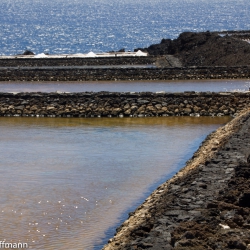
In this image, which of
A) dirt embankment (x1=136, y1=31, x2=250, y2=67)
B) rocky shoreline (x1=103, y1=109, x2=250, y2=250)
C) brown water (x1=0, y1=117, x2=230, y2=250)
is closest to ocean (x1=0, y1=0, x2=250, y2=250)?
brown water (x1=0, y1=117, x2=230, y2=250)

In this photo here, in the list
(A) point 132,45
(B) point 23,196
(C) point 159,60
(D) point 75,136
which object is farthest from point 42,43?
(B) point 23,196

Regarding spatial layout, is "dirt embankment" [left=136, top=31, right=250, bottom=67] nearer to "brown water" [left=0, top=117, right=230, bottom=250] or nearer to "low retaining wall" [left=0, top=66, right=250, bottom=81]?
"low retaining wall" [left=0, top=66, right=250, bottom=81]

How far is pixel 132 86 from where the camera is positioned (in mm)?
36750

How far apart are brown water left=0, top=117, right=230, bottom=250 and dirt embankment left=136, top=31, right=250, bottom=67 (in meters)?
19.1

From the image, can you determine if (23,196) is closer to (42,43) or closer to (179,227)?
(179,227)

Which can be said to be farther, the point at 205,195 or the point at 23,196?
the point at 23,196

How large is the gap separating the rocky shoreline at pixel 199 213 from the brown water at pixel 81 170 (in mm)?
985

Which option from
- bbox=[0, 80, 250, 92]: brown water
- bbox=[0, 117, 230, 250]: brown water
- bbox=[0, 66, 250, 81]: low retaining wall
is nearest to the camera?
bbox=[0, 117, 230, 250]: brown water

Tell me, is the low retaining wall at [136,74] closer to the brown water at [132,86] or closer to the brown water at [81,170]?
the brown water at [132,86]

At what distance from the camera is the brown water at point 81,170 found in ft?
46.3

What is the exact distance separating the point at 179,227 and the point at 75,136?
13924mm

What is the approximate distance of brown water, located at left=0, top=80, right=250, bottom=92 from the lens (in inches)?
A: 1378

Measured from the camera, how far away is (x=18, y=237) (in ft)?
44.5

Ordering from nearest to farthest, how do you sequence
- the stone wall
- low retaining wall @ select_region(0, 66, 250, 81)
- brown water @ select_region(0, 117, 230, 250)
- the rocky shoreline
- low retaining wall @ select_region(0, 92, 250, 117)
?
the rocky shoreline
brown water @ select_region(0, 117, 230, 250)
low retaining wall @ select_region(0, 92, 250, 117)
low retaining wall @ select_region(0, 66, 250, 81)
the stone wall
